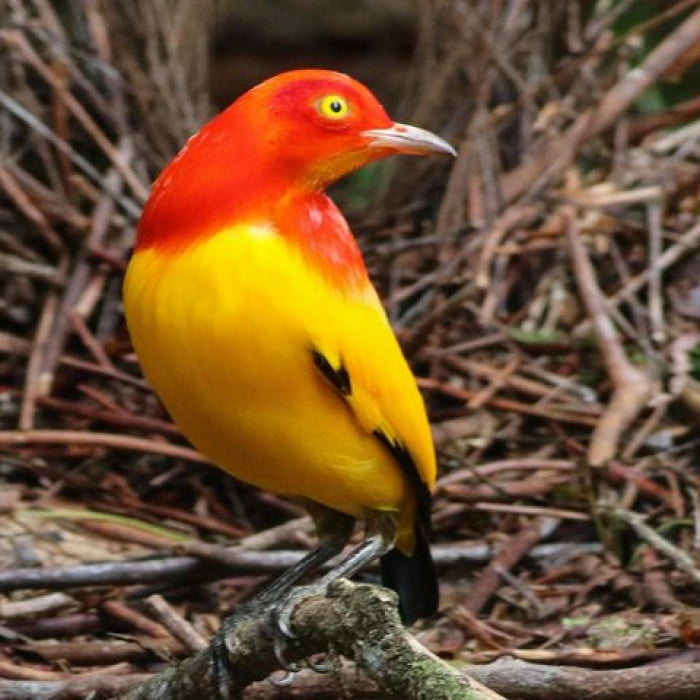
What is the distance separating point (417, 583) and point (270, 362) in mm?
955

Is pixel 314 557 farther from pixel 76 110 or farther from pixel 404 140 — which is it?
pixel 76 110

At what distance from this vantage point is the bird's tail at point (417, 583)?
335 centimetres

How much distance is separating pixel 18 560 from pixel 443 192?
2.17 m

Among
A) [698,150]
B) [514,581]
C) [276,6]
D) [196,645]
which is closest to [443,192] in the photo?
[698,150]

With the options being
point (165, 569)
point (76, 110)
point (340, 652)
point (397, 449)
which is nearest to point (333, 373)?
point (397, 449)

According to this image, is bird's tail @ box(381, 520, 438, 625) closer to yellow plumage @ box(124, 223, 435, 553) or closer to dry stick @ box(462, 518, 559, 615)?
dry stick @ box(462, 518, 559, 615)

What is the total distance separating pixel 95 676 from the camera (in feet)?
9.65

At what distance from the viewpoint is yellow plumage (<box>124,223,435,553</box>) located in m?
2.60

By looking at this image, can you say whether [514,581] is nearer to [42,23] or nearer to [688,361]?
[688,361]

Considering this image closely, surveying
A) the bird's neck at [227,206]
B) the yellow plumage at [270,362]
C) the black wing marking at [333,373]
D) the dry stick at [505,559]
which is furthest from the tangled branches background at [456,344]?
the bird's neck at [227,206]

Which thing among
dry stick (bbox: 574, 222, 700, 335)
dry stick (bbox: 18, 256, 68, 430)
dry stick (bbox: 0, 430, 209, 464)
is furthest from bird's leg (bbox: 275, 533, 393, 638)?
dry stick (bbox: 574, 222, 700, 335)

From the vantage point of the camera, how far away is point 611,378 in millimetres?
4285

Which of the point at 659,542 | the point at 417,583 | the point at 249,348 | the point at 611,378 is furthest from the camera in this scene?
the point at 611,378

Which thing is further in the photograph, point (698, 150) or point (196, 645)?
point (698, 150)
